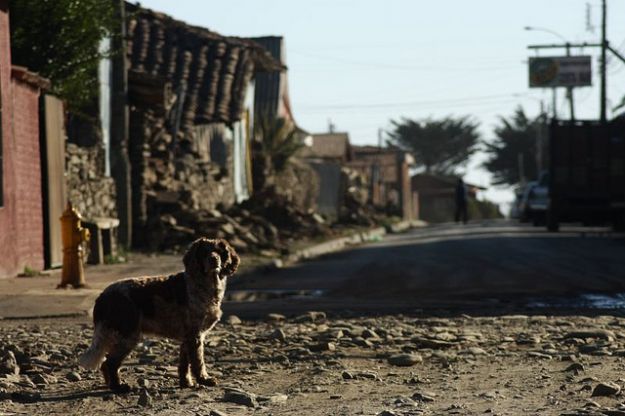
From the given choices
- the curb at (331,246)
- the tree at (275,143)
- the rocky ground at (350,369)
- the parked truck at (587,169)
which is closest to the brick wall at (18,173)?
the curb at (331,246)

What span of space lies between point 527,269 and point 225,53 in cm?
2163

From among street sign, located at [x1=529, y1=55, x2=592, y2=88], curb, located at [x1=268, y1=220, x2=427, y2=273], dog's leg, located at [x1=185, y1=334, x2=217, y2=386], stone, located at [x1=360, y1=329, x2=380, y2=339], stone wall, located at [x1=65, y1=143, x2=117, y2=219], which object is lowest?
curb, located at [x1=268, y1=220, x2=427, y2=273]

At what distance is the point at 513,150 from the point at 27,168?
108m

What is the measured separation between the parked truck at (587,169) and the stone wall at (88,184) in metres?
16.3

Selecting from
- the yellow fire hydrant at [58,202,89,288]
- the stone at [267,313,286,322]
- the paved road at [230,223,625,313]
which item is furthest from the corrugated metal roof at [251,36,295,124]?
the stone at [267,313,286,322]

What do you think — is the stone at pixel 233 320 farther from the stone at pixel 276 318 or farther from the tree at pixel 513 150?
the tree at pixel 513 150

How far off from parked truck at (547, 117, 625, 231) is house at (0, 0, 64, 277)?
19783 mm

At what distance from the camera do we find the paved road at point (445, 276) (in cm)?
1677

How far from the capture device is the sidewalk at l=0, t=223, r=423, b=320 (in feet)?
46.0

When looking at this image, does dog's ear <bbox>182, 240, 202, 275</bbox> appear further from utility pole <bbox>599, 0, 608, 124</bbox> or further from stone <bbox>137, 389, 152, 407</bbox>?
utility pole <bbox>599, 0, 608, 124</bbox>

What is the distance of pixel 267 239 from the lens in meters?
30.7

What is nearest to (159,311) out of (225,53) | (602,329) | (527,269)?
(602,329)

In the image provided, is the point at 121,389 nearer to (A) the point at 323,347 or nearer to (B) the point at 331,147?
(A) the point at 323,347

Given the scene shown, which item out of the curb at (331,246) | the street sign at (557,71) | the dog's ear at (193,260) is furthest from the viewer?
the street sign at (557,71)
